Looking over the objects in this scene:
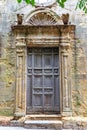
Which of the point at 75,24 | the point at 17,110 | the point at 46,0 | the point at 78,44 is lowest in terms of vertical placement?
the point at 17,110

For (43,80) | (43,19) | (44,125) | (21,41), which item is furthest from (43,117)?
(43,19)

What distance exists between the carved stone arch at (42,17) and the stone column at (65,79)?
0.85m

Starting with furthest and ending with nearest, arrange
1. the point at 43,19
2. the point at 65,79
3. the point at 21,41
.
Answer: the point at 43,19 → the point at 21,41 → the point at 65,79

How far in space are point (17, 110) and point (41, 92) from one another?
3.02ft

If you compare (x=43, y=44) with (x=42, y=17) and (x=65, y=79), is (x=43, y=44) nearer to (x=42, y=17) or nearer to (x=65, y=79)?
(x=42, y=17)

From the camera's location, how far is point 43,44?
895 centimetres

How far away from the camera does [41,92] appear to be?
9.02 meters

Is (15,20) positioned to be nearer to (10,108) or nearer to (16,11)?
(16,11)

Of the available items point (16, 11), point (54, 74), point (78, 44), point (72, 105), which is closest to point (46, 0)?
point (16, 11)

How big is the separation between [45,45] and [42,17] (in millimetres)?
898

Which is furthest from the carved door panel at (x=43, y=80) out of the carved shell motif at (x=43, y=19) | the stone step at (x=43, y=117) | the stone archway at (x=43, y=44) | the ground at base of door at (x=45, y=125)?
the ground at base of door at (x=45, y=125)

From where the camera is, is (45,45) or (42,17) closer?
(45,45)

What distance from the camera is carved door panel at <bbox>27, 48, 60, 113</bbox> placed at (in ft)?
29.6

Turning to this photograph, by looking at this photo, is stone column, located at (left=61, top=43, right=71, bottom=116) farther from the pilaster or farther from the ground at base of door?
the ground at base of door
